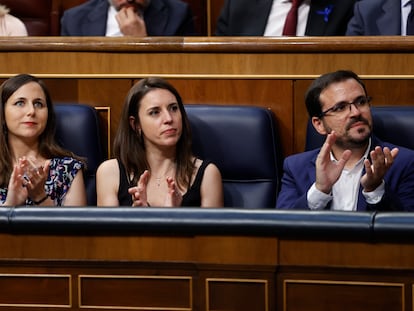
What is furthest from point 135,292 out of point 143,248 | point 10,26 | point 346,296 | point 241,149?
point 10,26

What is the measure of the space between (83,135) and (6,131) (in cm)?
12

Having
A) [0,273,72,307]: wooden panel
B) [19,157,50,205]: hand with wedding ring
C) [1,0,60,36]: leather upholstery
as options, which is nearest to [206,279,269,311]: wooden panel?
[0,273,72,307]: wooden panel

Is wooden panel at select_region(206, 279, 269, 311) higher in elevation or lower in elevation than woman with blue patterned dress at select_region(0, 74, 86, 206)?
lower

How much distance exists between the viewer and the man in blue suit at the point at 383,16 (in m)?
1.79

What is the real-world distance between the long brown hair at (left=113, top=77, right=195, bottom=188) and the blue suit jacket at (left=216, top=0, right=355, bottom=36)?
0.36 meters

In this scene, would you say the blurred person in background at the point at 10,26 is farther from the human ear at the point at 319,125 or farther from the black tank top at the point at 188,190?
the human ear at the point at 319,125

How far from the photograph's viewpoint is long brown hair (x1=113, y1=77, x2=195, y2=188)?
157cm

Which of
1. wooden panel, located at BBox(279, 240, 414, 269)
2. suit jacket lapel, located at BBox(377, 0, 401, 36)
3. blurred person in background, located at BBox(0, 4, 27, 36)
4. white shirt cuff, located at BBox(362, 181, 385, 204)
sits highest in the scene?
blurred person in background, located at BBox(0, 4, 27, 36)

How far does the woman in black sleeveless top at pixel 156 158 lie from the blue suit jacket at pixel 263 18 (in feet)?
1.19

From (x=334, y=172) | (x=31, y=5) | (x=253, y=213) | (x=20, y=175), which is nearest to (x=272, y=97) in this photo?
(x=334, y=172)

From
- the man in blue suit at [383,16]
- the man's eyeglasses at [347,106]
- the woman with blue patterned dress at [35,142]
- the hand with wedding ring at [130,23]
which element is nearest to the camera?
the man's eyeglasses at [347,106]

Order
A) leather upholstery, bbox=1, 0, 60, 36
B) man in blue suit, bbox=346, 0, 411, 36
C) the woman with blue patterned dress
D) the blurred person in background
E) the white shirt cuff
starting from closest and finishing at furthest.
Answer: the white shirt cuff
the woman with blue patterned dress
man in blue suit, bbox=346, 0, 411, 36
the blurred person in background
leather upholstery, bbox=1, 0, 60, 36

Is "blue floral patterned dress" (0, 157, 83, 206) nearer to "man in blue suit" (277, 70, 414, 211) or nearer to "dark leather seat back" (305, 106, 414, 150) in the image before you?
"man in blue suit" (277, 70, 414, 211)

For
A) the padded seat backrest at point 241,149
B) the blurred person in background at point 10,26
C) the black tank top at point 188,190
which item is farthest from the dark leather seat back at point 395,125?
the blurred person in background at point 10,26
